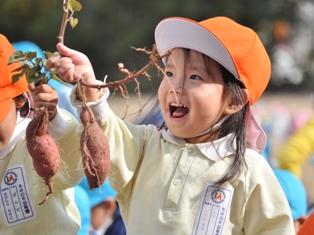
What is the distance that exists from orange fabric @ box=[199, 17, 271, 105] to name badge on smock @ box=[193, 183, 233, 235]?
0.36 meters

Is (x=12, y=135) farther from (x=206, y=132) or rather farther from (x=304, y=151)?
(x=304, y=151)

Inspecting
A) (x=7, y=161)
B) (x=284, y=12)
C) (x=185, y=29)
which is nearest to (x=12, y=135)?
(x=7, y=161)

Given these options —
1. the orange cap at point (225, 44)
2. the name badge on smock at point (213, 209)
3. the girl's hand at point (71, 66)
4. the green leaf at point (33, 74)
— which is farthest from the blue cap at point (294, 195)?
the green leaf at point (33, 74)

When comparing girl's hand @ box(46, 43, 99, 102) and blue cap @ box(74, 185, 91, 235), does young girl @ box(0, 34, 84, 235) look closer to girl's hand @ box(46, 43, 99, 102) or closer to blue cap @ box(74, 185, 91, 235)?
girl's hand @ box(46, 43, 99, 102)

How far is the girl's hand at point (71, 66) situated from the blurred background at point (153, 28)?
905cm

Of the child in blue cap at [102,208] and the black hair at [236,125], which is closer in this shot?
the black hair at [236,125]

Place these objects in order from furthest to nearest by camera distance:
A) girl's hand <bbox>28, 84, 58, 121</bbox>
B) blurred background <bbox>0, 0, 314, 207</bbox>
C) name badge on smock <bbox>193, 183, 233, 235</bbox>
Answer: blurred background <bbox>0, 0, 314, 207</bbox> → name badge on smock <bbox>193, 183, 233, 235</bbox> → girl's hand <bbox>28, 84, 58, 121</bbox>

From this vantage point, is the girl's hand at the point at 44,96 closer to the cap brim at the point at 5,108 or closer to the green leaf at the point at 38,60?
the green leaf at the point at 38,60

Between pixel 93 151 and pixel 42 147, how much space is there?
0.16 m

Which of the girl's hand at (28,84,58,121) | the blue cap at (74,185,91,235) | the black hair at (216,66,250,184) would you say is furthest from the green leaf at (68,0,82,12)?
the blue cap at (74,185,91,235)

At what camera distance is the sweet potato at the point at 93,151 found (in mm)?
2152

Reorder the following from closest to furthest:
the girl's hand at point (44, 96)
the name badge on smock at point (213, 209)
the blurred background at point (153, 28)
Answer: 1. the girl's hand at point (44, 96)
2. the name badge on smock at point (213, 209)
3. the blurred background at point (153, 28)

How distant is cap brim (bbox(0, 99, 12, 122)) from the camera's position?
8.53 ft

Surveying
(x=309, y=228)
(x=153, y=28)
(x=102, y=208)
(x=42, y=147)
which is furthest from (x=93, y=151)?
(x=153, y=28)
